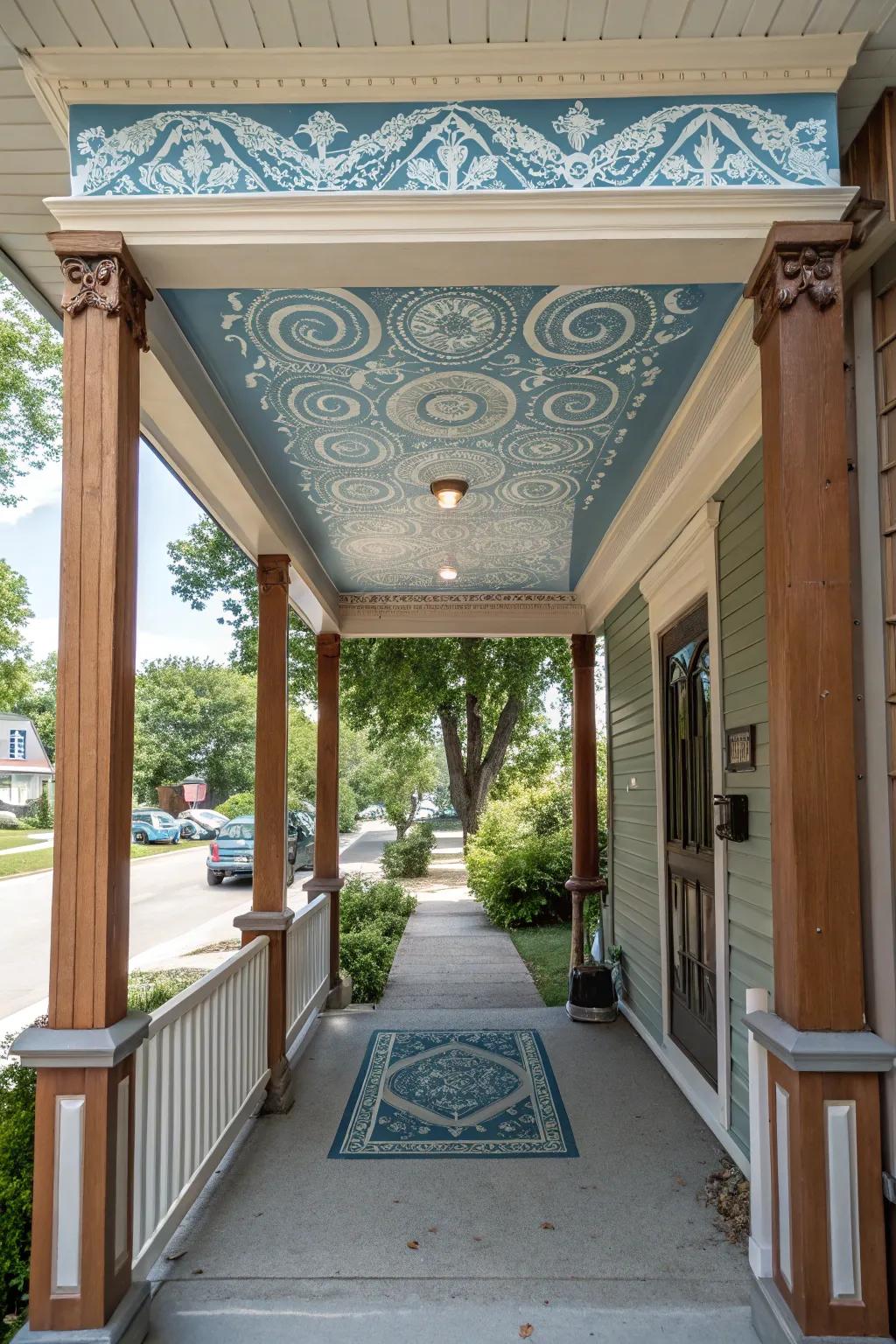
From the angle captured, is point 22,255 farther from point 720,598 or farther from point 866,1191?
point 866,1191

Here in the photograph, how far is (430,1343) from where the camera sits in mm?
2332

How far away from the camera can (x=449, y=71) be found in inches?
85.5

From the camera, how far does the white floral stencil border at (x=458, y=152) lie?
87.3 inches

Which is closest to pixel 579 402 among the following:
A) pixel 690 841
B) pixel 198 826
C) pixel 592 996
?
pixel 690 841

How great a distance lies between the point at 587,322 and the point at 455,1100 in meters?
3.51

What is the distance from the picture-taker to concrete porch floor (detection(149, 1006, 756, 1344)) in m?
2.42

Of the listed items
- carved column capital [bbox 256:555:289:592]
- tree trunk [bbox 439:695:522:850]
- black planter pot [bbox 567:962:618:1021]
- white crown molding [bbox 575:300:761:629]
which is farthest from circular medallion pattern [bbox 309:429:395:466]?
tree trunk [bbox 439:695:522:850]

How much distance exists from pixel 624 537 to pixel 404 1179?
3414 mm

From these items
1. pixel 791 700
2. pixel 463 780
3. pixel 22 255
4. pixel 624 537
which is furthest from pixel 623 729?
pixel 463 780

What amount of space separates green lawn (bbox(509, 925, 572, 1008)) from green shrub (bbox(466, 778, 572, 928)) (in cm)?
27

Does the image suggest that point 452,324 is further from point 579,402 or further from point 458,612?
point 458,612

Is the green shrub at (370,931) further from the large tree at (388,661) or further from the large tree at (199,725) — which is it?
the large tree at (199,725)

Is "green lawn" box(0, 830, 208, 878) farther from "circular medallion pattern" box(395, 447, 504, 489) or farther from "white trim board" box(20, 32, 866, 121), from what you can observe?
"white trim board" box(20, 32, 866, 121)

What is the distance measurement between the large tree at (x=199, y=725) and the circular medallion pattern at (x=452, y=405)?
3476 centimetres
